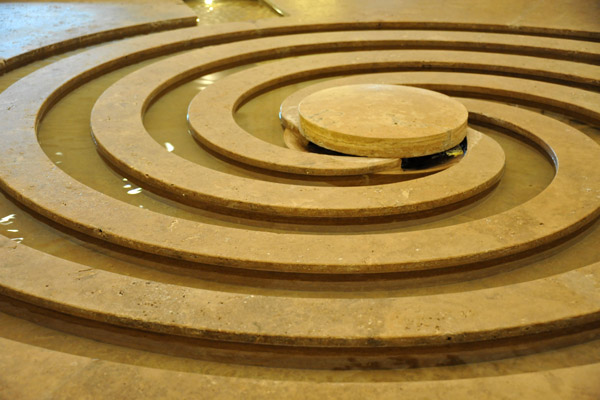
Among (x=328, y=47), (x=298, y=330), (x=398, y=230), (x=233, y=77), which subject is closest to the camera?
(x=298, y=330)

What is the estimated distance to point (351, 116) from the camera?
648 centimetres

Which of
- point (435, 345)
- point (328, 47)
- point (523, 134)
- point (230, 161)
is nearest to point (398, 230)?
point (435, 345)

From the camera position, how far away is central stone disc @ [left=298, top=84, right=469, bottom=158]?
611 cm

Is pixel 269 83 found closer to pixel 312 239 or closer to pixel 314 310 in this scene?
pixel 312 239

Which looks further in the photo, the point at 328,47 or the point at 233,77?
the point at 328,47

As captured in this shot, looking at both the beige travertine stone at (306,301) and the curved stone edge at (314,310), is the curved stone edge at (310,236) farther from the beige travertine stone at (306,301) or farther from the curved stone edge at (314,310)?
the curved stone edge at (314,310)

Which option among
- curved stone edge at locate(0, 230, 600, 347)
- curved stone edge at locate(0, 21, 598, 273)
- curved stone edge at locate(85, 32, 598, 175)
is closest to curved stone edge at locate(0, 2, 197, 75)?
curved stone edge at locate(85, 32, 598, 175)

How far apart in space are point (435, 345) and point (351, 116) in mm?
3159

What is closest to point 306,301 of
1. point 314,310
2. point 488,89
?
point 314,310

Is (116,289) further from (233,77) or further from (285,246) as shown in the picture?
(233,77)

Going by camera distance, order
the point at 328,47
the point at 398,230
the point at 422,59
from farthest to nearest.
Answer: the point at 328,47 < the point at 422,59 < the point at 398,230

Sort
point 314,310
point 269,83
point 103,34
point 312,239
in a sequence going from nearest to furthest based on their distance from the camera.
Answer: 1. point 314,310
2. point 312,239
3. point 269,83
4. point 103,34

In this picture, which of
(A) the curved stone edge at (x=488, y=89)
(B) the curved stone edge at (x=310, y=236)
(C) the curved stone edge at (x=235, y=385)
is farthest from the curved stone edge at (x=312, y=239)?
(A) the curved stone edge at (x=488, y=89)

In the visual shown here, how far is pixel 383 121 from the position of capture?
636 centimetres
